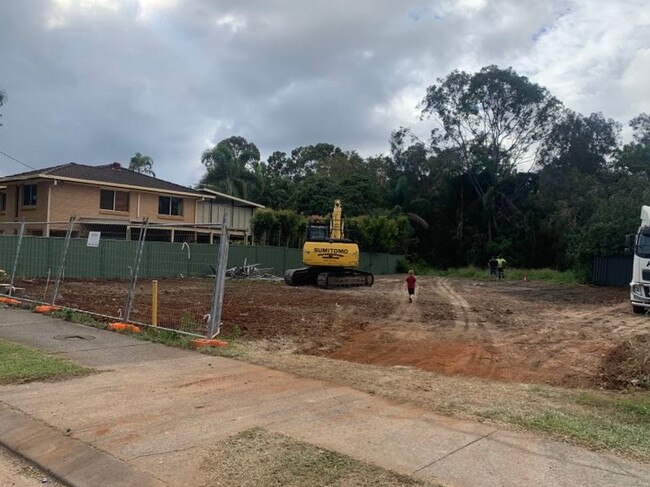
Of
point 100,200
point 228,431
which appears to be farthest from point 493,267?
point 228,431

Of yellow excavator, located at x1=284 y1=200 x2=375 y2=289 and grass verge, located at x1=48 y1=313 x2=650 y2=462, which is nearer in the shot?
grass verge, located at x1=48 y1=313 x2=650 y2=462

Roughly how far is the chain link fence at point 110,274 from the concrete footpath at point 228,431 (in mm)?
3052

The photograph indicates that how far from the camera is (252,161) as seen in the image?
Result: 57.0 meters

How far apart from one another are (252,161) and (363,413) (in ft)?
172

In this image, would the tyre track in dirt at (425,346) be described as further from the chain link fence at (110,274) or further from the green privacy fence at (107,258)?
the green privacy fence at (107,258)

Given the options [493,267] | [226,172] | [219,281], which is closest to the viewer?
[219,281]

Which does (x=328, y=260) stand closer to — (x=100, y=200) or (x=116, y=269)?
(x=116, y=269)

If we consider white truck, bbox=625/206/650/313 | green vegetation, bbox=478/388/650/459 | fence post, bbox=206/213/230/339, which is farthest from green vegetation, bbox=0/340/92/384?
white truck, bbox=625/206/650/313

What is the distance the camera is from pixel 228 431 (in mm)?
5484

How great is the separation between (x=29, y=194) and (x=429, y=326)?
90.6 feet

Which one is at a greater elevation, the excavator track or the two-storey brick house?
the two-storey brick house

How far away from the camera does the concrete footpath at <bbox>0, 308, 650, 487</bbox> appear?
4562mm

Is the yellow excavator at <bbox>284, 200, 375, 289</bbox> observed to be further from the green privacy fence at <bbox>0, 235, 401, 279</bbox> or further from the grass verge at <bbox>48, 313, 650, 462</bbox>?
the grass verge at <bbox>48, 313, 650, 462</bbox>

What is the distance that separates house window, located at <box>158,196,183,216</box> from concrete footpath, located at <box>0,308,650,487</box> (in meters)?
31.0
